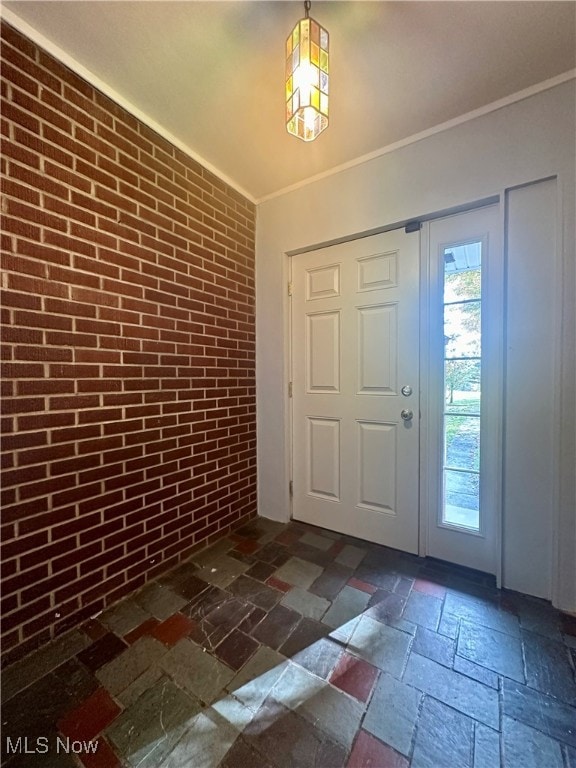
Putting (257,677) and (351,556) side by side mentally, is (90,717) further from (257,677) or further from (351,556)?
(351,556)

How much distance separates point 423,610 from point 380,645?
323 mm

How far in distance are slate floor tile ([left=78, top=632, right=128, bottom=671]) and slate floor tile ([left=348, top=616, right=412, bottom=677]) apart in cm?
96

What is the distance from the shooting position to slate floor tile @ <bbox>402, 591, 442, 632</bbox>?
1.34 metres

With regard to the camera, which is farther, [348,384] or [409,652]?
[348,384]

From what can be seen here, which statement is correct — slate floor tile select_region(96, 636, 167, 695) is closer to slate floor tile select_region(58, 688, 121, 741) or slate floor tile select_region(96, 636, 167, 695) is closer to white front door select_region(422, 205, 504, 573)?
slate floor tile select_region(58, 688, 121, 741)

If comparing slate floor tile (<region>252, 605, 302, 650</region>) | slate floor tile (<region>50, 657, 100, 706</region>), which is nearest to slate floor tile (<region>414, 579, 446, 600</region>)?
slate floor tile (<region>252, 605, 302, 650</region>)

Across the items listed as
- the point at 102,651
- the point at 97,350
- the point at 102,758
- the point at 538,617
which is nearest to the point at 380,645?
the point at 538,617

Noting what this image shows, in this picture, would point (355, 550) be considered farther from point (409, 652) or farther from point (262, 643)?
point (262, 643)

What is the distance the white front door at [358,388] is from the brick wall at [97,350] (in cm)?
65

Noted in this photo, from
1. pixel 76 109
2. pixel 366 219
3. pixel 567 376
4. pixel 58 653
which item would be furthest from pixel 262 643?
pixel 76 109

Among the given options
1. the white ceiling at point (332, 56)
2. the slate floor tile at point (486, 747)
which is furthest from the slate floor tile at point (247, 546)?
the white ceiling at point (332, 56)

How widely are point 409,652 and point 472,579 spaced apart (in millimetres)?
669

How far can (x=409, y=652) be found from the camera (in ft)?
3.93

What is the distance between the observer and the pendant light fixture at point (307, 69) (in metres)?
1.02
